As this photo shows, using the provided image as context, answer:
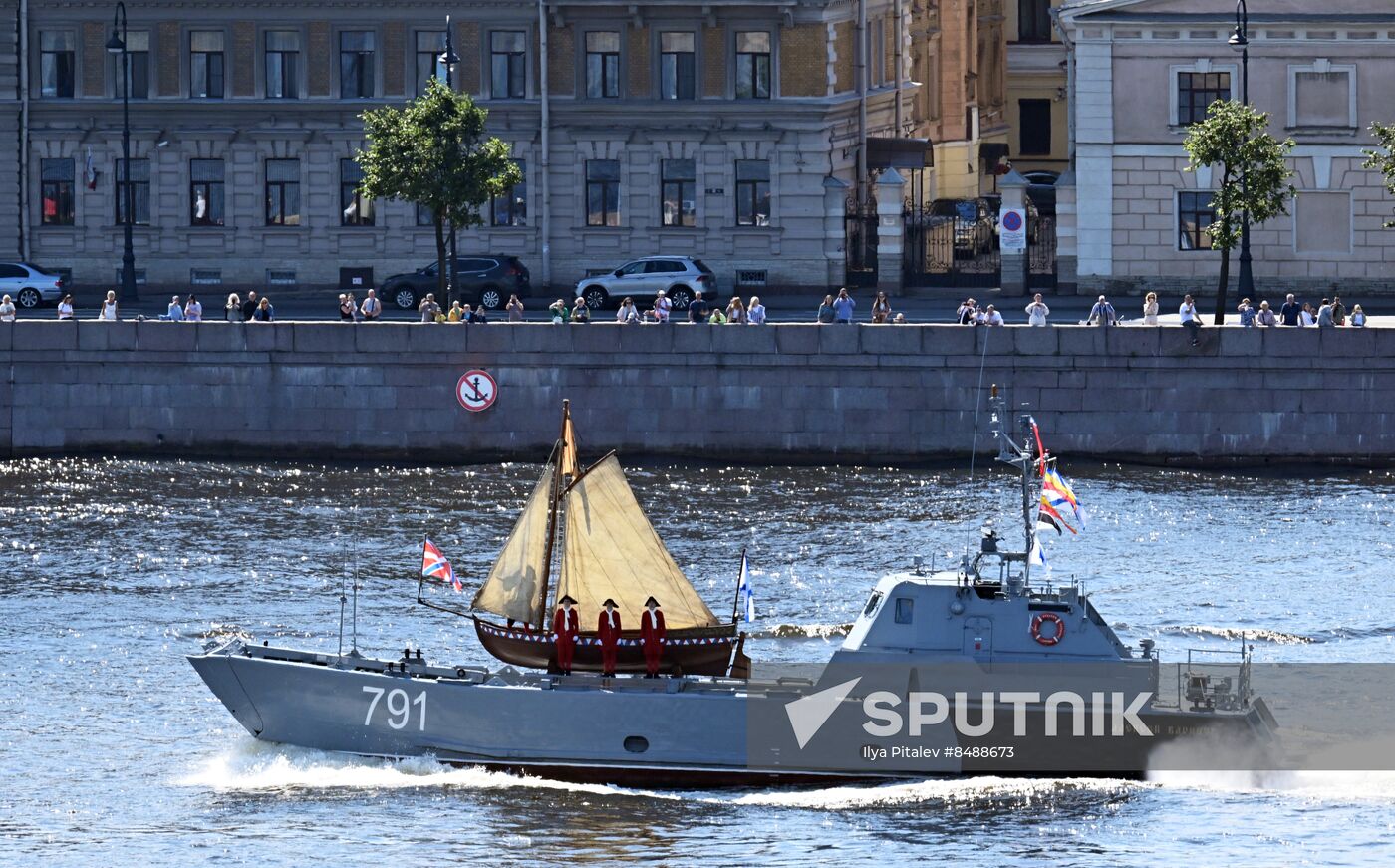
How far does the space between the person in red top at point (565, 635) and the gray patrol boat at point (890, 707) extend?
0.57 m

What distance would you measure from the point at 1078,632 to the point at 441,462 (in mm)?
26057

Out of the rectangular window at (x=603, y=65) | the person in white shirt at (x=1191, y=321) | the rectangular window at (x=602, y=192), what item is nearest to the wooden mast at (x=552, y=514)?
the person in white shirt at (x=1191, y=321)

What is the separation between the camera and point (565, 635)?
119 ft

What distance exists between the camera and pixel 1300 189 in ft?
220

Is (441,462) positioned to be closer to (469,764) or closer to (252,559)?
(252,559)

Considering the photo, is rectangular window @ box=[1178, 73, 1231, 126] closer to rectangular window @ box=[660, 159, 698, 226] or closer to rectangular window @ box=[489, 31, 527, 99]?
rectangular window @ box=[660, 159, 698, 226]

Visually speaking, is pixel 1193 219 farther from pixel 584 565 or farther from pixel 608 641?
pixel 608 641

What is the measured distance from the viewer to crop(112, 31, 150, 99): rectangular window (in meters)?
73.3

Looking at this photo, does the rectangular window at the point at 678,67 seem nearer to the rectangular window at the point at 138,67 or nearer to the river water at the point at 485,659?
the rectangular window at the point at 138,67

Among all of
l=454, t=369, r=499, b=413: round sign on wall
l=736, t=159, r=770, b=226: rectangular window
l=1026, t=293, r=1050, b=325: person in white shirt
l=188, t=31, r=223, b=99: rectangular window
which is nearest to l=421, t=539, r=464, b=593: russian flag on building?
l=454, t=369, r=499, b=413: round sign on wall

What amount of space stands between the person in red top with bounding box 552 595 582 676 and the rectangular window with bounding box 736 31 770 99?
37434mm

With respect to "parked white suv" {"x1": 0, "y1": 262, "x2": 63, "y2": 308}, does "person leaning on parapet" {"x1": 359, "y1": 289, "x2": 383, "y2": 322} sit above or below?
below

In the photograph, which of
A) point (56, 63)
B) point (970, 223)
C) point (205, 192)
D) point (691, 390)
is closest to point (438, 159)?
point (205, 192)

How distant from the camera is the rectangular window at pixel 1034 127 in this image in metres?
99.1
